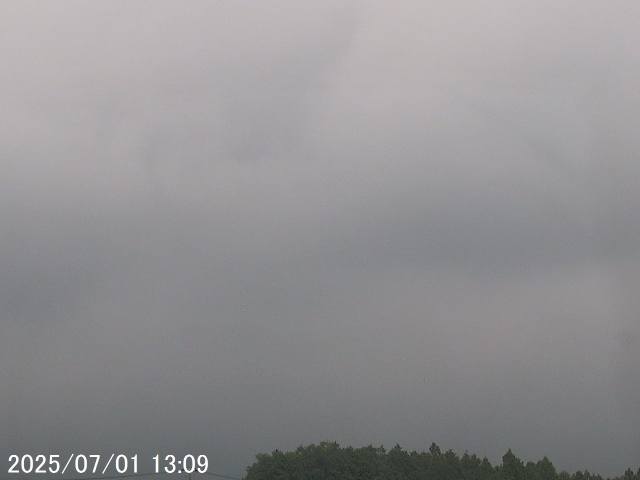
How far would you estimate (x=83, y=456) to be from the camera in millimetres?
75000

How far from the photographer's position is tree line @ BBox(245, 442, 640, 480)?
271 feet

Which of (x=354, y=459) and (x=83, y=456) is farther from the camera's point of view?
(x=354, y=459)

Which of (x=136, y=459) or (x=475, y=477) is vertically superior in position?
(x=136, y=459)

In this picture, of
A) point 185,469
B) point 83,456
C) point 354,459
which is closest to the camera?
point 83,456

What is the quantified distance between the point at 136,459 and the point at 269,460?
560 inches

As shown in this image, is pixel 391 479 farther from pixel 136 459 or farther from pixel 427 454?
pixel 136 459

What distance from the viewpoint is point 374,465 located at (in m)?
85.6

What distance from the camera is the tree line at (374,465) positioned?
271ft

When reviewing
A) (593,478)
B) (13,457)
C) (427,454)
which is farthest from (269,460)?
(593,478)

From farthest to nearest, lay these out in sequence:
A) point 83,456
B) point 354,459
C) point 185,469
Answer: point 354,459
point 185,469
point 83,456

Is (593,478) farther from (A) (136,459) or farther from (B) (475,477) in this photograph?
(A) (136,459)

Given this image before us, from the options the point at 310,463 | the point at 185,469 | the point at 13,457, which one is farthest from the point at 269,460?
the point at 13,457

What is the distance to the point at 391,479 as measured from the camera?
277ft

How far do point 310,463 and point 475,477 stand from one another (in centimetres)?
1740
